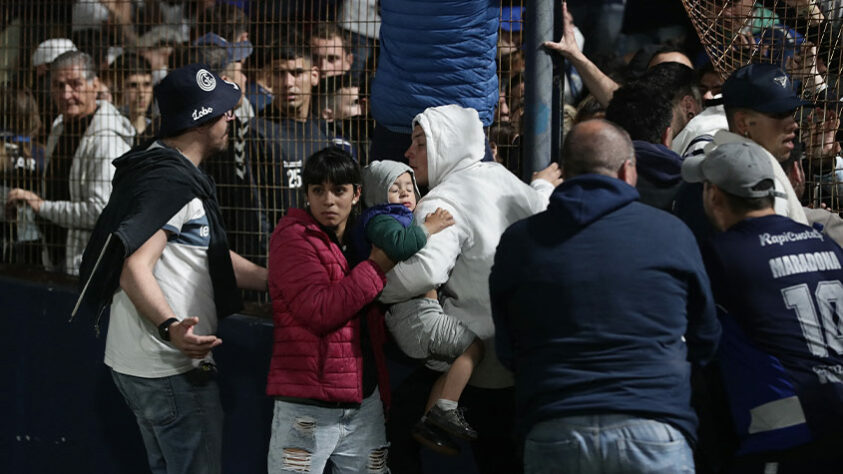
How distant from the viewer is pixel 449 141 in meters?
4.88

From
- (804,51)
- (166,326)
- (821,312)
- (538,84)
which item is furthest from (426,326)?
(804,51)

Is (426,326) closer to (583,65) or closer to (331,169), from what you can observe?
(331,169)

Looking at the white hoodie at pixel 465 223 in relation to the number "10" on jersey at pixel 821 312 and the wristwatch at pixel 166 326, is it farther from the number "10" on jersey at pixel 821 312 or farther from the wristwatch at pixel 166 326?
the number "10" on jersey at pixel 821 312

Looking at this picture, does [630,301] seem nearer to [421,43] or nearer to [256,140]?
[421,43]

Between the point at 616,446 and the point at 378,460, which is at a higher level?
the point at 616,446

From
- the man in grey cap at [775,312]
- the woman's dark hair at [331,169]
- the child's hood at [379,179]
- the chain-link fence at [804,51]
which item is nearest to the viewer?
the man in grey cap at [775,312]

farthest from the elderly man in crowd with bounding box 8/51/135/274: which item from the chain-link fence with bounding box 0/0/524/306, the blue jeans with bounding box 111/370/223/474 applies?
the blue jeans with bounding box 111/370/223/474

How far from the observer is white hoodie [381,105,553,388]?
465 cm

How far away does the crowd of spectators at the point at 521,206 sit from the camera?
3.85 m

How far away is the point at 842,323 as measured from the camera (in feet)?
13.7

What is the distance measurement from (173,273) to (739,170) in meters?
2.32

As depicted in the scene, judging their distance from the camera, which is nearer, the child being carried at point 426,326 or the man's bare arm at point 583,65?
the child being carried at point 426,326

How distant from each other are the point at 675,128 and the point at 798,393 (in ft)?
4.81

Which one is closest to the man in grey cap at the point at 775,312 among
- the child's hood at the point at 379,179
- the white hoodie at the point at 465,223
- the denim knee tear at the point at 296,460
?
the white hoodie at the point at 465,223
